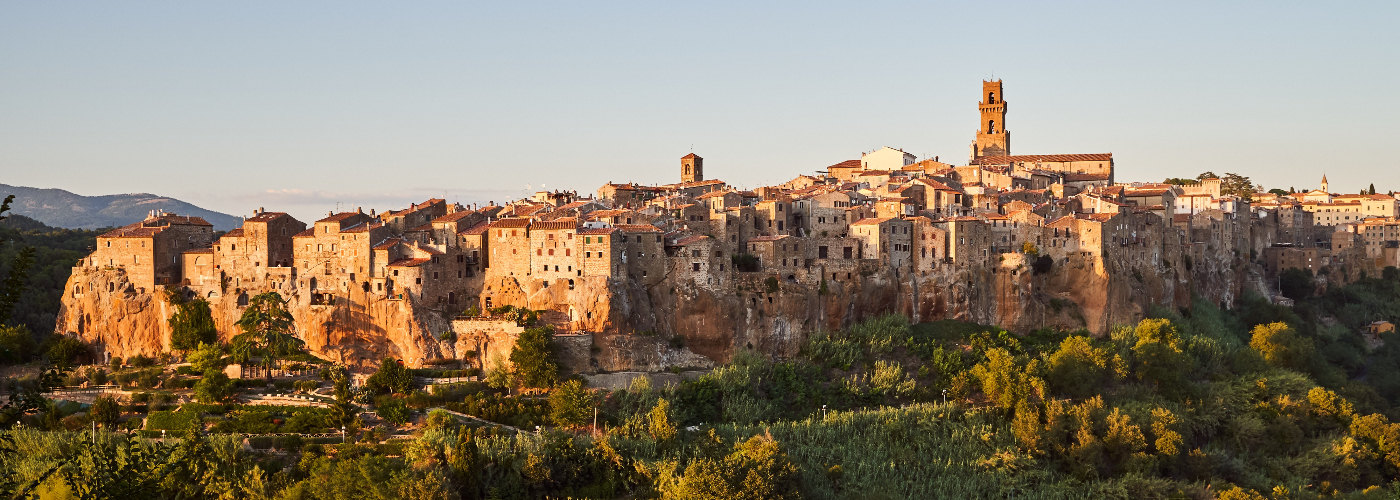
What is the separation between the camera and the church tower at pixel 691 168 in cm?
8350

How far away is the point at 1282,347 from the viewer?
64.9 metres

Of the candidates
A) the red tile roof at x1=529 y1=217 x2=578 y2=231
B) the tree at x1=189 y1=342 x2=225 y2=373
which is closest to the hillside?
the tree at x1=189 y1=342 x2=225 y2=373

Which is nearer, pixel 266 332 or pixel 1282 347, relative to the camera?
pixel 266 332

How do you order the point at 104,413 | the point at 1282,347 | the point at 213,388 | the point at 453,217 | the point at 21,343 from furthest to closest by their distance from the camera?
1. the point at 1282,347
2. the point at 453,217
3. the point at 21,343
4. the point at 213,388
5. the point at 104,413

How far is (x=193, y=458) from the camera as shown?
3691 centimetres

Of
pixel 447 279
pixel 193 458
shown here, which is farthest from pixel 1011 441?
pixel 193 458

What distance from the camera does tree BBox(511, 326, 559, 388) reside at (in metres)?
47.4

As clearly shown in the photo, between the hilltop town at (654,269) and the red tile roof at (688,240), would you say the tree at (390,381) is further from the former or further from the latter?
the red tile roof at (688,240)

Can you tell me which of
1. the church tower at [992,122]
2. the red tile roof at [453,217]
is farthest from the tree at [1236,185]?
the red tile roof at [453,217]

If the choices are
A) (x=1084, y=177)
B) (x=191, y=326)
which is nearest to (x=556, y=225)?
(x=191, y=326)

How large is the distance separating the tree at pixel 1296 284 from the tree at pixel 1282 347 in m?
14.7

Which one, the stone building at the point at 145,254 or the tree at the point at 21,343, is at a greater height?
the stone building at the point at 145,254

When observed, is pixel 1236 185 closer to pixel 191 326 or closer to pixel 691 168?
pixel 691 168

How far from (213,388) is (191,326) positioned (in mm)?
6576
